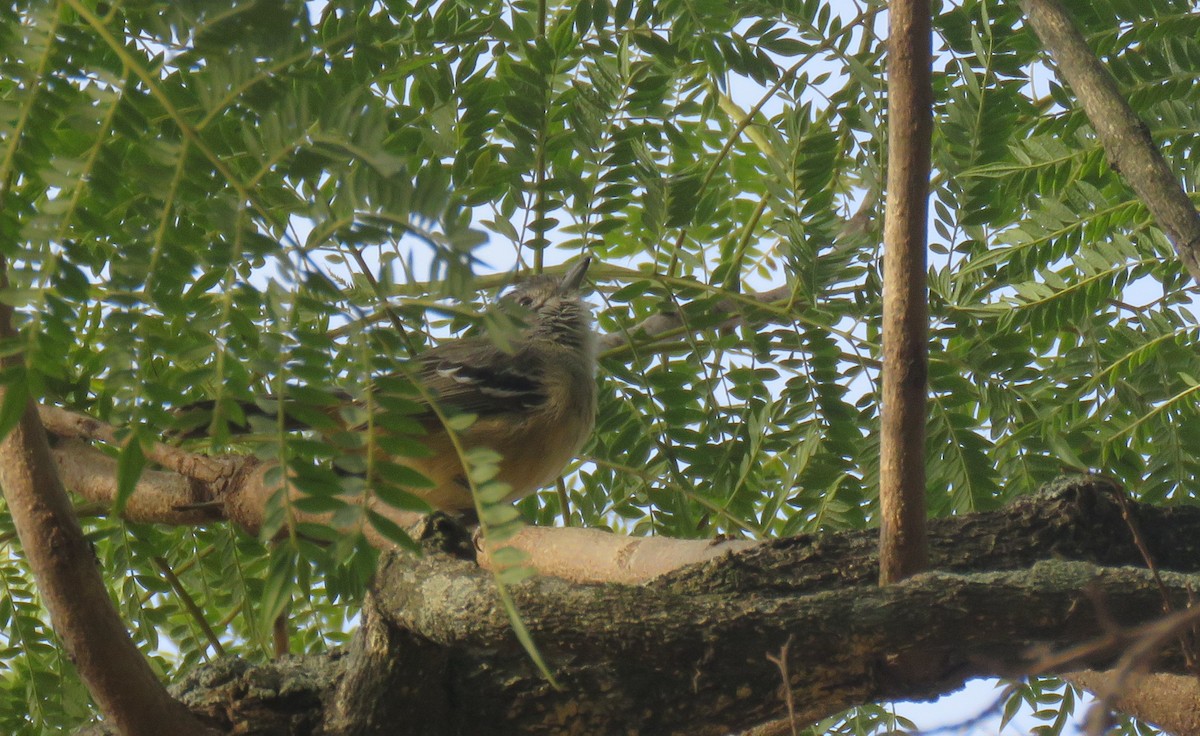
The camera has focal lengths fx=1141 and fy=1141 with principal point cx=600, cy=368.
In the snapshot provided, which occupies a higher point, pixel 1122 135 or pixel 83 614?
pixel 1122 135

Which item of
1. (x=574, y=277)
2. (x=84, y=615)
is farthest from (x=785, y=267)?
(x=84, y=615)

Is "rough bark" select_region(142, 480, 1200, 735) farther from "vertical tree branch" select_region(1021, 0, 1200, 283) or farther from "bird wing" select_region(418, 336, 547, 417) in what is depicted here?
"bird wing" select_region(418, 336, 547, 417)

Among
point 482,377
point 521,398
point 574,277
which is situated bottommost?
point 521,398

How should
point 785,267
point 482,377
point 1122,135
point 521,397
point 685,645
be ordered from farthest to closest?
1. point 482,377
2. point 521,397
3. point 785,267
4. point 1122,135
5. point 685,645

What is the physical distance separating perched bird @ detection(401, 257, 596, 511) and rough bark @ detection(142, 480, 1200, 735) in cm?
189

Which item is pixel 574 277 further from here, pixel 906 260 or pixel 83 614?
pixel 83 614

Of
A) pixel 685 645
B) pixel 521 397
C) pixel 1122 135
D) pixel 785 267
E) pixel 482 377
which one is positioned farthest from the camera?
pixel 482 377

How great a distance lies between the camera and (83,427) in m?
4.02

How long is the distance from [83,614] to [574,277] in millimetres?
2852

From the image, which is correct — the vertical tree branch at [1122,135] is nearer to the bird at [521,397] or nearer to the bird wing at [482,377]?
the bird at [521,397]

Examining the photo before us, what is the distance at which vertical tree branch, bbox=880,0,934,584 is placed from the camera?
7.99 ft

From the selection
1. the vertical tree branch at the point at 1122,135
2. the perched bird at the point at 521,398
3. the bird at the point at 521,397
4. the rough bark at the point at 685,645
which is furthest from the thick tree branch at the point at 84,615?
the vertical tree branch at the point at 1122,135

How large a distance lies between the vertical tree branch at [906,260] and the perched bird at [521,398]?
7.33ft

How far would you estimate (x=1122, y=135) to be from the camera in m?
2.51
